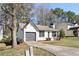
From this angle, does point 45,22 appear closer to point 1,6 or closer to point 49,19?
point 49,19

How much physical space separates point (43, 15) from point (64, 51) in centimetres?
63

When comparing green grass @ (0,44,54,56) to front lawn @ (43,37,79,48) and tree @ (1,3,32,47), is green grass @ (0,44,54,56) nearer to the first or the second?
tree @ (1,3,32,47)

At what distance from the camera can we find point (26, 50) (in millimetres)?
5234

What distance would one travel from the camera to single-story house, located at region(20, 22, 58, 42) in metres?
5.22

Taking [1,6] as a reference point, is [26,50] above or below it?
below

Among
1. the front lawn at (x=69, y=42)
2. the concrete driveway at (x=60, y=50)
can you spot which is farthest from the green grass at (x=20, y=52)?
the front lawn at (x=69, y=42)

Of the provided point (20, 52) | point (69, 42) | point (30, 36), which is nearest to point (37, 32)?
point (30, 36)

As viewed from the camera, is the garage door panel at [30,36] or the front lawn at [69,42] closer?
the front lawn at [69,42]

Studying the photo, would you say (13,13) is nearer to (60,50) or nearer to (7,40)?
(7,40)

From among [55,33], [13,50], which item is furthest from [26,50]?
[55,33]

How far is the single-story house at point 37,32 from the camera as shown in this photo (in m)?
5.22

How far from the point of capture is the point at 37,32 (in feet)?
17.4

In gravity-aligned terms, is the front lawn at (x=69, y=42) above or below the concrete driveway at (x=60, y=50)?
above

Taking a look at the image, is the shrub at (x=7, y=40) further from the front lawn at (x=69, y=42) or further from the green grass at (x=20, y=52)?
the front lawn at (x=69, y=42)
